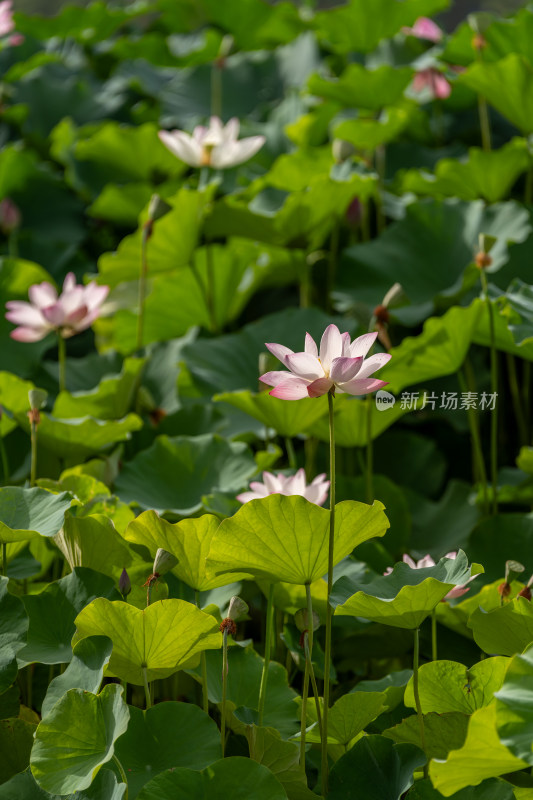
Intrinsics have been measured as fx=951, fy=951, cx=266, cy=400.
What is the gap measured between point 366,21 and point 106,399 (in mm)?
1301

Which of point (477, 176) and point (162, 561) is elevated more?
point (162, 561)

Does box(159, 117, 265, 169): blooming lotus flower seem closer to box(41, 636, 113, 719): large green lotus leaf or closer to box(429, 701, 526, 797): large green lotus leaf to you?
box(41, 636, 113, 719): large green lotus leaf

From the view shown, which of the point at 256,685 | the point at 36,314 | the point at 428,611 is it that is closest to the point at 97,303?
the point at 36,314

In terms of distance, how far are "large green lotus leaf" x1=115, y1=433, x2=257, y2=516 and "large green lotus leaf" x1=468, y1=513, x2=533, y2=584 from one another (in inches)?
11.3

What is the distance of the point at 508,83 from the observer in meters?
1.52

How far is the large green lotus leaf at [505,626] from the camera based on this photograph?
766mm

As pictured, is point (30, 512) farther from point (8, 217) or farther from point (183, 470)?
point (8, 217)

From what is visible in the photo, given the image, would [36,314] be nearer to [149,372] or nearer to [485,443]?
[149,372]

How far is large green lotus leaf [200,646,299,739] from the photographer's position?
0.86m

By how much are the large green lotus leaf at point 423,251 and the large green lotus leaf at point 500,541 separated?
1.49 ft

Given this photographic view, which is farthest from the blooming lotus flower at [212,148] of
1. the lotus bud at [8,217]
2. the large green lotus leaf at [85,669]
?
the large green lotus leaf at [85,669]

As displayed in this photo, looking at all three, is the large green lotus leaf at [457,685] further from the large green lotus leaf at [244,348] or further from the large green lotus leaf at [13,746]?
the large green lotus leaf at [244,348]

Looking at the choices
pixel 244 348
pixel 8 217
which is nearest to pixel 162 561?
pixel 244 348

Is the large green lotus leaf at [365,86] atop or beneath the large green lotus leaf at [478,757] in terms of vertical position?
beneath
